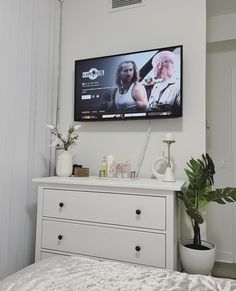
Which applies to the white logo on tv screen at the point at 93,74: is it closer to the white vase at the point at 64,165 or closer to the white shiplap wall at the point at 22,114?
the white shiplap wall at the point at 22,114

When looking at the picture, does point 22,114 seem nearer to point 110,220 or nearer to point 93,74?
point 93,74

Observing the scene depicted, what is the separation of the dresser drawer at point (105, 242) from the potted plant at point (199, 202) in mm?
248

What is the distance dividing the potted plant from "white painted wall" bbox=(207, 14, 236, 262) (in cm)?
112

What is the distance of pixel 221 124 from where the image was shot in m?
3.04

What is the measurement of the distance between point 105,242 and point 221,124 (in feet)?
6.53

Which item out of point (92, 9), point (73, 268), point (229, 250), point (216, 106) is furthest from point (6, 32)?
point (229, 250)

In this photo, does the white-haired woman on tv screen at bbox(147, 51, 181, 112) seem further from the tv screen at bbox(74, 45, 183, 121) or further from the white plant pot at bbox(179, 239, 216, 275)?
the white plant pot at bbox(179, 239, 216, 275)

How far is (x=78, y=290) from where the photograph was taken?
83cm

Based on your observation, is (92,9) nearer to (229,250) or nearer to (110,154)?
(110,154)

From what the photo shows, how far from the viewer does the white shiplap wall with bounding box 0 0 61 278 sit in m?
1.99

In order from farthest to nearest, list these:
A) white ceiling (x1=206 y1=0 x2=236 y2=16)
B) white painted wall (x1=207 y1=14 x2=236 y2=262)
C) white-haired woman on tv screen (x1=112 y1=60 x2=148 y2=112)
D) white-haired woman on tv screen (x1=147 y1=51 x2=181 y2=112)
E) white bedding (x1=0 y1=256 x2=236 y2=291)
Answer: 1. white painted wall (x1=207 y1=14 x2=236 y2=262)
2. white ceiling (x1=206 y1=0 x2=236 y2=16)
3. white-haired woman on tv screen (x1=112 y1=60 x2=148 y2=112)
4. white-haired woman on tv screen (x1=147 y1=51 x2=181 y2=112)
5. white bedding (x1=0 y1=256 x2=236 y2=291)

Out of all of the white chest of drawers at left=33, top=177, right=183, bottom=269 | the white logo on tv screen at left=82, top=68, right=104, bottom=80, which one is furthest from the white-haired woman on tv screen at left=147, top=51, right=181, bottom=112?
the white chest of drawers at left=33, top=177, right=183, bottom=269

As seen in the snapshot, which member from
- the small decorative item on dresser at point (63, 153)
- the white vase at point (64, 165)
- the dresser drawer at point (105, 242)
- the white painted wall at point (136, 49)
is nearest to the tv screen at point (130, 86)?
the white painted wall at point (136, 49)

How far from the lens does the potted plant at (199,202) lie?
5.90 ft
